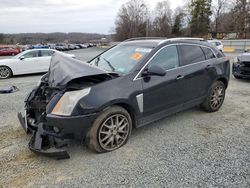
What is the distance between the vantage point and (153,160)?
9.84 feet

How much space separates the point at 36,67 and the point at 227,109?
8.51 meters

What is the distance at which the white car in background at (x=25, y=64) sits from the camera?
993 cm

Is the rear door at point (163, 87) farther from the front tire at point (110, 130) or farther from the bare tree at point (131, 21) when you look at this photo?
the bare tree at point (131, 21)

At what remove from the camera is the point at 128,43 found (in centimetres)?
431

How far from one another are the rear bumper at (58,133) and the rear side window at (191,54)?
208 cm

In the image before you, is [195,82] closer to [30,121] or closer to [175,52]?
[175,52]

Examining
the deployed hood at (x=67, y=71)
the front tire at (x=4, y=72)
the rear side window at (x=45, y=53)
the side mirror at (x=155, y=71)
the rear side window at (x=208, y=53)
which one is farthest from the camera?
Result: the rear side window at (x=45, y=53)

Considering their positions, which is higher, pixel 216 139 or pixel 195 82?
pixel 195 82

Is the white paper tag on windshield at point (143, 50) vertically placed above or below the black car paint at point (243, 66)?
above

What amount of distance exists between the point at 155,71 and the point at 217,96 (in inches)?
82.6

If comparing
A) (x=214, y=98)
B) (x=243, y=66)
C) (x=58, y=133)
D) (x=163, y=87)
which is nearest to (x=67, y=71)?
(x=58, y=133)

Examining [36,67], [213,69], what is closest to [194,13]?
[36,67]

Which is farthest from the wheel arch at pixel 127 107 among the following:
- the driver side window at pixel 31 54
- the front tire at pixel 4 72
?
the driver side window at pixel 31 54

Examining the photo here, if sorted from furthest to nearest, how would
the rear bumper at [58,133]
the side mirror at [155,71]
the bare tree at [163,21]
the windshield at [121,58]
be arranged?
the bare tree at [163,21] < the windshield at [121,58] < the side mirror at [155,71] < the rear bumper at [58,133]
